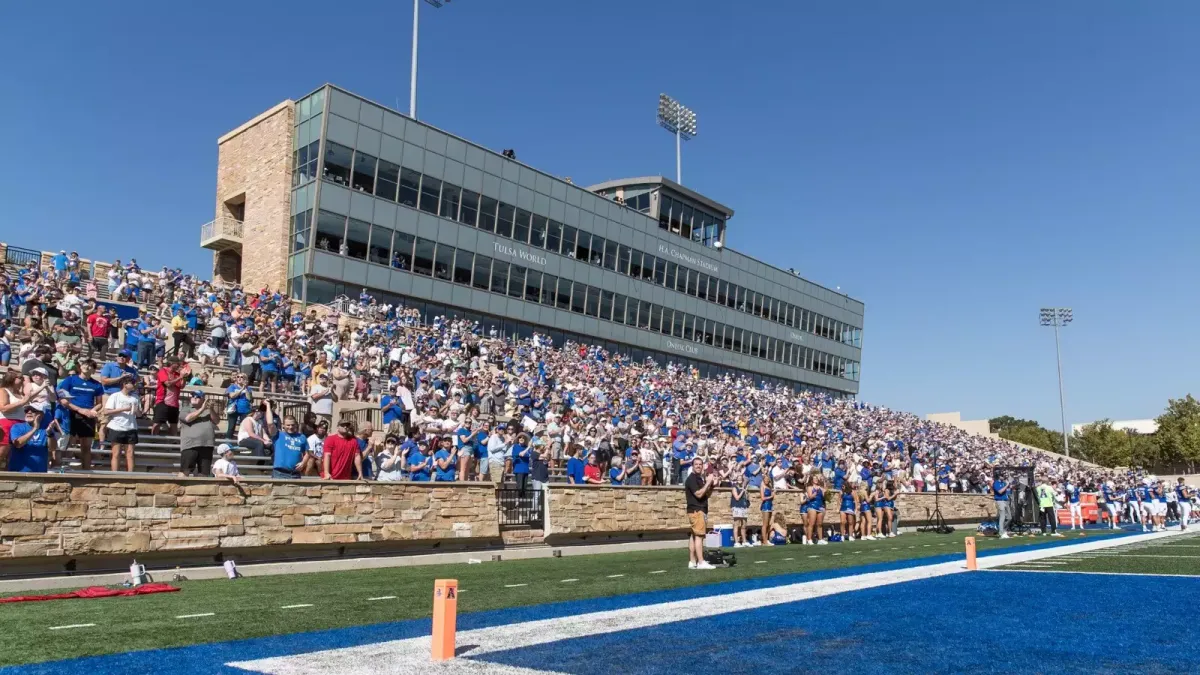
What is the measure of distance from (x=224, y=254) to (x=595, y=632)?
39055 millimetres

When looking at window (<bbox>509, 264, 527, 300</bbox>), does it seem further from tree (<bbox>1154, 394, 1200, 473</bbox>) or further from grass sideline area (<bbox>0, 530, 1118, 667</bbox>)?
tree (<bbox>1154, 394, 1200, 473</bbox>)

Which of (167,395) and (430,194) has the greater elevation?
(430,194)

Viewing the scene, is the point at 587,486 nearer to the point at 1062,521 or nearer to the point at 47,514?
the point at 47,514

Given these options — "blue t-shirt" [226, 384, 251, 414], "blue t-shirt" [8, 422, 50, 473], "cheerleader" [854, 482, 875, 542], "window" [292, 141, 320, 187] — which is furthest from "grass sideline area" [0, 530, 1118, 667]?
"window" [292, 141, 320, 187]

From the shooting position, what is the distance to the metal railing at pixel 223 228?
40344 mm

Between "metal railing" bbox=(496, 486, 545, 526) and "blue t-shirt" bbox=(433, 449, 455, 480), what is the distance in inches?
36.1

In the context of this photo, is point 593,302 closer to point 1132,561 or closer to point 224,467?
point 1132,561

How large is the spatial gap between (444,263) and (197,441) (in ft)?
92.8

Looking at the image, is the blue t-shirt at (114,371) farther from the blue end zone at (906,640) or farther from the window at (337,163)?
the window at (337,163)

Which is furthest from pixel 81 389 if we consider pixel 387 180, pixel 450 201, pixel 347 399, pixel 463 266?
pixel 450 201

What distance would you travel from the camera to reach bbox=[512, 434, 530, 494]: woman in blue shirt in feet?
56.1

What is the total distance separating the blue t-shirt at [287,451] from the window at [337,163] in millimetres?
24475

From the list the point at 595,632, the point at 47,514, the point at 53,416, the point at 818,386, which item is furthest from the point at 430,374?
the point at 818,386

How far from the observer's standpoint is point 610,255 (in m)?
50.1
